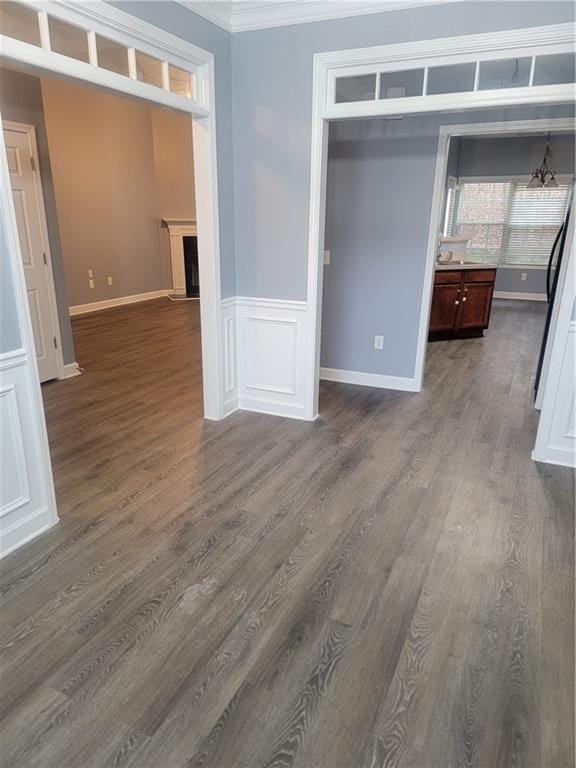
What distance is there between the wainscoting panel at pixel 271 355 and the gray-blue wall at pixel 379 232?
101 centimetres

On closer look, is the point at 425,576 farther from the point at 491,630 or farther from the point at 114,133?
the point at 114,133

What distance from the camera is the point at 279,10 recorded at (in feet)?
9.78

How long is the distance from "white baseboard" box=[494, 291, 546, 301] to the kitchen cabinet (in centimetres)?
376

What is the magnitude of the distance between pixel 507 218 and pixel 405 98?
7.62 metres

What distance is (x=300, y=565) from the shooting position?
7.03 ft

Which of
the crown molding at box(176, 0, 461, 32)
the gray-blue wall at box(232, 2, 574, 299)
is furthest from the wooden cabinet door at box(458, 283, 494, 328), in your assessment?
the crown molding at box(176, 0, 461, 32)

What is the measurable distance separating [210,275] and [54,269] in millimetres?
1921

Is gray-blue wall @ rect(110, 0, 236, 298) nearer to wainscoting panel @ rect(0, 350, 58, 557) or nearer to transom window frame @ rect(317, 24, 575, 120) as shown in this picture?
transom window frame @ rect(317, 24, 575, 120)

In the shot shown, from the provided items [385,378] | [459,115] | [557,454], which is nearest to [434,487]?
[557,454]

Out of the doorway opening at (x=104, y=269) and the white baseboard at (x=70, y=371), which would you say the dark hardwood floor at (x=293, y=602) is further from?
the white baseboard at (x=70, y=371)

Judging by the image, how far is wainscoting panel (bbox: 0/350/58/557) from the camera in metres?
2.05

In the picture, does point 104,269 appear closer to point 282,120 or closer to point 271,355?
point 271,355

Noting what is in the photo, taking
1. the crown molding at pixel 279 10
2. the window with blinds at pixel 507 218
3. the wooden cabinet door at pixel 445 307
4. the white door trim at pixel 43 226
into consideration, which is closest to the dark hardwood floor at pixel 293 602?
the white door trim at pixel 43 226

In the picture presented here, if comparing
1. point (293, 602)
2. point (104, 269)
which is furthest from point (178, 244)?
point (293, 602)
